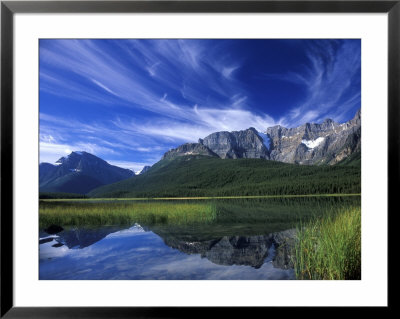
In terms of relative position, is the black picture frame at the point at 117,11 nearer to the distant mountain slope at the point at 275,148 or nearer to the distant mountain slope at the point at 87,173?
the distant mountain slope at the point at 87,173

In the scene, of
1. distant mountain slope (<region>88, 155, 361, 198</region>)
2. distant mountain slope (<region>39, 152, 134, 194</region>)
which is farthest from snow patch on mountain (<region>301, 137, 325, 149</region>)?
distant mountain slope (<region>39, 152, 134, 194</region>)

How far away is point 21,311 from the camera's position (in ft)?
4.82

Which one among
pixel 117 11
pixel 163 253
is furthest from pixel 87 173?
pixel 117 11

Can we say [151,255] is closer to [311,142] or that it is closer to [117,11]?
[117,11]

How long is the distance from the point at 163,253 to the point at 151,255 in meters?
0.23

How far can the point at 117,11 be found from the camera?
157 cm

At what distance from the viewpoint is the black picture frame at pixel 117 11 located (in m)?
1.47

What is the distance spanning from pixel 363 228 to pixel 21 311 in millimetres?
2087

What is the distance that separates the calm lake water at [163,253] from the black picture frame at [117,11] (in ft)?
0.70

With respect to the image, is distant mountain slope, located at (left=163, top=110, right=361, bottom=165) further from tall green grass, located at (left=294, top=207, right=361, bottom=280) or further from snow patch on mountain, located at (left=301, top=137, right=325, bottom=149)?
tall green grass, located at (left=294, top=207, right=361, bottom=280)

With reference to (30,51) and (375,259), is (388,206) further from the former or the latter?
(30,51)

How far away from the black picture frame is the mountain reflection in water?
0.23m

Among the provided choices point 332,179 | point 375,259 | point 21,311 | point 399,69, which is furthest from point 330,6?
point 332,179

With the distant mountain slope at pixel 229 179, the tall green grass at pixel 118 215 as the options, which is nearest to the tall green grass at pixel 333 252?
the tall green grass at pixel 118 215
